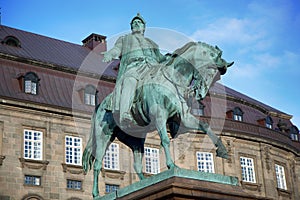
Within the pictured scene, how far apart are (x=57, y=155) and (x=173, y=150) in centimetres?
595

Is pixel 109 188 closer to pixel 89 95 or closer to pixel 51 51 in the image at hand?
pixel 89 95

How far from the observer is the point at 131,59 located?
1249 centimetres

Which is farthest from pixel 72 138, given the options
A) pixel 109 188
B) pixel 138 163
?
pixel 138 163

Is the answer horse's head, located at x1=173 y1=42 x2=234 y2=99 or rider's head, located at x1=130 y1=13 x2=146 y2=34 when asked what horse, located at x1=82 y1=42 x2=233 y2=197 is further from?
rider's head, located at x1=130 y1=13 x2=146 y2=34

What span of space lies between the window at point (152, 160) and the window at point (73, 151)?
3.68m

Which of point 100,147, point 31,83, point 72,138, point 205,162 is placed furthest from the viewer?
point 205,162

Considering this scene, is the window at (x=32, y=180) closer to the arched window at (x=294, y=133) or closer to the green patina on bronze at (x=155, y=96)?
the green patina on bronze at (x=155, y=96)

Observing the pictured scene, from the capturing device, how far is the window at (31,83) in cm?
3166

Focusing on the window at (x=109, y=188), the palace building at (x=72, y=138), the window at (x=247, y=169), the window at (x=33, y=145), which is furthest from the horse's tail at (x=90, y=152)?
the window at (x=247, y=169)

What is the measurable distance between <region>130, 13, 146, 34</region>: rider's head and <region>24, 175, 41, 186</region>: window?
61.4 feet

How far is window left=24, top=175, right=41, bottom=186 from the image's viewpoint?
30344 millimetres

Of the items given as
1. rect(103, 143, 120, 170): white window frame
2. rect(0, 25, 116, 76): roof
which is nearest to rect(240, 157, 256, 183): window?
rect(103, 143, 120, 170): white window frame

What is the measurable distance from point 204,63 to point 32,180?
20.4 m

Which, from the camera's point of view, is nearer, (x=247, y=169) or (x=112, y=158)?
(x=112, y=158)
